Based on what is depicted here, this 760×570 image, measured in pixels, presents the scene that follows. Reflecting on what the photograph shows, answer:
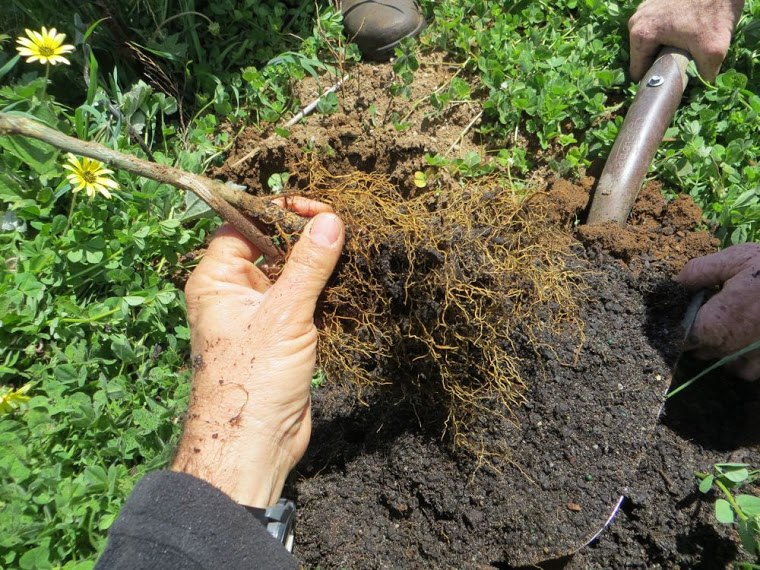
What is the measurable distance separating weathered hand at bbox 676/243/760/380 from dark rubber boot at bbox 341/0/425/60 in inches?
66.6

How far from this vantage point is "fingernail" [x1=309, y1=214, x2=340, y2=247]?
155 cm

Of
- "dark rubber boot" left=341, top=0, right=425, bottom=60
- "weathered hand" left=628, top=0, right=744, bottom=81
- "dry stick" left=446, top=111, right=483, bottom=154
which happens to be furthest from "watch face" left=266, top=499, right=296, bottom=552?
"weathered hand" left=628, top=0, right=744, bottom=81

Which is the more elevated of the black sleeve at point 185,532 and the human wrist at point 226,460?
the black sleeve at point 185,532

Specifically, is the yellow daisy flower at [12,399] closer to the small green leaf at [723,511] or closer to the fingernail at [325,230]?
the fingernail at [325,230]

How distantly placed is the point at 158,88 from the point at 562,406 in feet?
7.55

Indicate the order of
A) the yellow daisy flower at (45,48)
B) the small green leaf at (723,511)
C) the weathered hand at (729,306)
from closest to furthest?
the small green leaf at (723,511) < the weathered hand at (729,306) < the yellow daisy flower at (45,48)

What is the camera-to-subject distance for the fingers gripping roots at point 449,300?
161 centimetres

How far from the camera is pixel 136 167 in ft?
4.68

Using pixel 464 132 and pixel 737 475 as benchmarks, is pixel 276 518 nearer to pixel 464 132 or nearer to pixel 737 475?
pixel 737 475

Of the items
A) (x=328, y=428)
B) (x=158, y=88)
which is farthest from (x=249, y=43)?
(x=328, y=428)

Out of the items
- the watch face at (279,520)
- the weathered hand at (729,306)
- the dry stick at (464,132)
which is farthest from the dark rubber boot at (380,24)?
the watch face at (279,520)

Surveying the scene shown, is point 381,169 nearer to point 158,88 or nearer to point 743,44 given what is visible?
point 158,88

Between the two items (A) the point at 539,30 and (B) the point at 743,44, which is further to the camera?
(A) the point at 539,30

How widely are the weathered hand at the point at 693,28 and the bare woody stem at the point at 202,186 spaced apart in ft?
5.84
